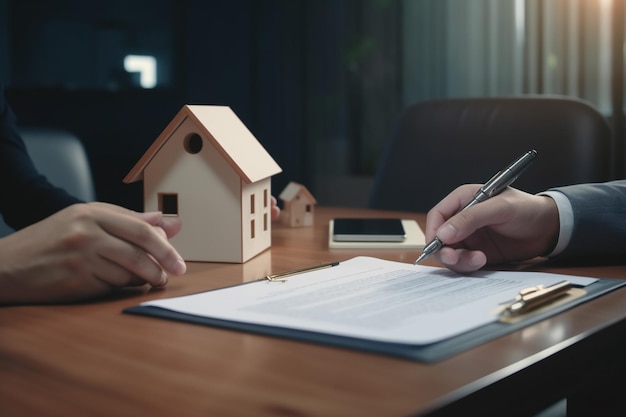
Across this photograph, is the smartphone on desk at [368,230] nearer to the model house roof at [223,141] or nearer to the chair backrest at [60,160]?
the model house roof at [223,141]

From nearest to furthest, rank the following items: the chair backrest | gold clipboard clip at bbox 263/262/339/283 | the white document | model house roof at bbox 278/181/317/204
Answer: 1. the white document
2. gold clipboard clip at bbox 263/262/339/283
3. model house roof at bbox 278/181/317/204
4. the chair backrest

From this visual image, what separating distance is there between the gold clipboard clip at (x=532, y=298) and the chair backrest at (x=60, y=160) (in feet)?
4.65

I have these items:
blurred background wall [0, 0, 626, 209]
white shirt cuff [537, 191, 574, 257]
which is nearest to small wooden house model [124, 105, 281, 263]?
white shirt cuff [537, 191, 574, 257]

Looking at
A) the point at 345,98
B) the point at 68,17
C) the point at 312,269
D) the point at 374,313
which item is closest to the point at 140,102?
the point at 68,17

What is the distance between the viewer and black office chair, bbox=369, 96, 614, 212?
1.78 meters

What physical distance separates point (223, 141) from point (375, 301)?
384 mm

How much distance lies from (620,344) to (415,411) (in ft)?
1.10

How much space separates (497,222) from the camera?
0.93 meters

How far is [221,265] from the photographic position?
0.99 meters

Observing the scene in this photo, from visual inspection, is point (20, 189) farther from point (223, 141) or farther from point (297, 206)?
point (223, 141)

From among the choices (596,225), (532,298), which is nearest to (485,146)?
(596,225)

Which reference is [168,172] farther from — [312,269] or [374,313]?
[374,313]

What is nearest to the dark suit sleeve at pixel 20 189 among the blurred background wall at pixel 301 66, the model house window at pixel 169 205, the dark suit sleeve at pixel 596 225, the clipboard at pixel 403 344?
the model house window at pixel 169 205

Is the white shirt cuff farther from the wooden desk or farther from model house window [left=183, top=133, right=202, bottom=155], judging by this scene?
model house window [left=183, top=133, right=202, bottom=155]
